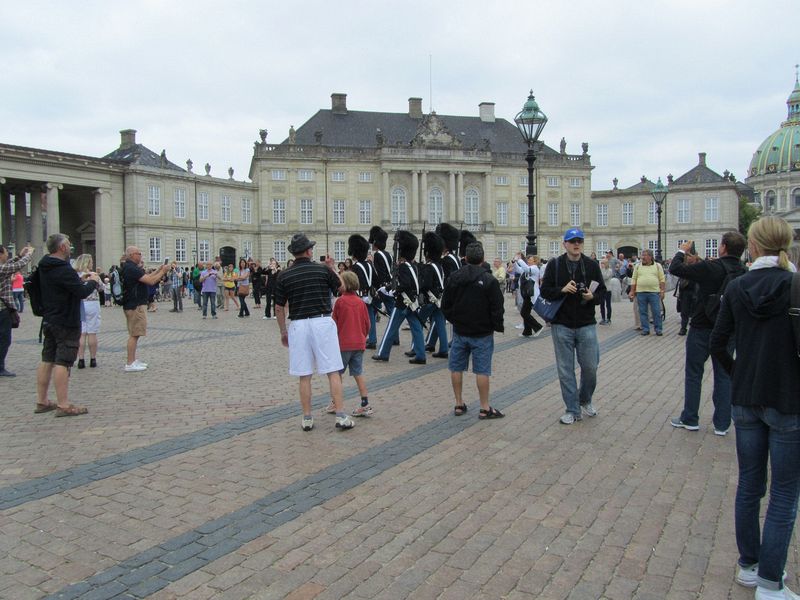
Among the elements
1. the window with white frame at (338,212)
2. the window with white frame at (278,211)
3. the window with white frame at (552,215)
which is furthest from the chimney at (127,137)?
the window with white frame at (552,215)

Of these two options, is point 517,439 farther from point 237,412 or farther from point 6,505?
point 6,505

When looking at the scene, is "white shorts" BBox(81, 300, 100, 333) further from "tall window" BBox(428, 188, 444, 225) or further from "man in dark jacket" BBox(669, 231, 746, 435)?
"tall window" BBox(428, 188, 444, 225)

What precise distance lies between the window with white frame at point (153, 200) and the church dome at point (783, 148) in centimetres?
13663

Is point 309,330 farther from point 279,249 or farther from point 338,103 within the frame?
point 338,103

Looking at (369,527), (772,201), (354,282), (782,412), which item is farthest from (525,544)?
(772,201)

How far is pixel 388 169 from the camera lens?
213ft

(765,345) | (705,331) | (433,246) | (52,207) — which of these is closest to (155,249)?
(52,207)

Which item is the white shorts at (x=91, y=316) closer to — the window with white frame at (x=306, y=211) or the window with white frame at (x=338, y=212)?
the window with white frame at (x=306, y=211)

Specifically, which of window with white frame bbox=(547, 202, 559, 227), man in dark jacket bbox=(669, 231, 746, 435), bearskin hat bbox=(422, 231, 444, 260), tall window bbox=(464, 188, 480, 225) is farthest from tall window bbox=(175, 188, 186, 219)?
man in dark jacket bbox=(669, 231, 746, 435)

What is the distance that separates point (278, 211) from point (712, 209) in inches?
1820

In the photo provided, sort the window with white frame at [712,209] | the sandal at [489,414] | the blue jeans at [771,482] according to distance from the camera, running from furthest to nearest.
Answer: the window with white frame at [712,209] < the sandal at [489,414] < the blue jeans at [771,482]

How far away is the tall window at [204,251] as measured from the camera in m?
57.8

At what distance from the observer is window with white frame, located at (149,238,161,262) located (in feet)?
175

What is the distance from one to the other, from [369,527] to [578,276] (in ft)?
12.8
